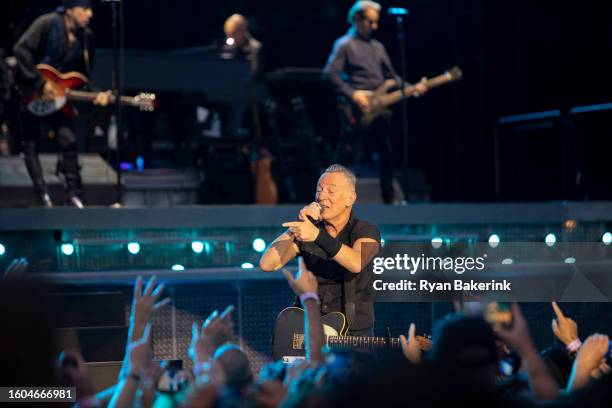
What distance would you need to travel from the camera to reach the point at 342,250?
14.3ft

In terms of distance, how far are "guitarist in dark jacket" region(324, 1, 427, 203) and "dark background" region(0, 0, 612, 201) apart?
1.55 m

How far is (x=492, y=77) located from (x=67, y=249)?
5.69 meters

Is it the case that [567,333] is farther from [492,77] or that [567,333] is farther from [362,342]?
[492,77]

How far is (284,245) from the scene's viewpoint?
15.2 feet

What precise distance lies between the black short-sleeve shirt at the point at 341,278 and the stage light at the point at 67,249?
2.21m

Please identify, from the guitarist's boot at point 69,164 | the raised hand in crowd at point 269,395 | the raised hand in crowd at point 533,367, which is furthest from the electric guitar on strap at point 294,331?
the guitarist's boot at point 69,164

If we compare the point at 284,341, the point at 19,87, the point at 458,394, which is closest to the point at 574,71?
the point at 19,87

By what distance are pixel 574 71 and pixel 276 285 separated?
484 centimetres

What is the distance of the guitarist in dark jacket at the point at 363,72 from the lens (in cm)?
796

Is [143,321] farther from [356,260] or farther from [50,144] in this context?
[50,144]

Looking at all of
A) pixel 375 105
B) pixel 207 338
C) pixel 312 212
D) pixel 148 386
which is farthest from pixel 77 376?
pixel 375 105

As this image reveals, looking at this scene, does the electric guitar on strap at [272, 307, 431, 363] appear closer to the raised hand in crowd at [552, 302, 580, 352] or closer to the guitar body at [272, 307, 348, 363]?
the guitar body at [272, 307, 348, 363]

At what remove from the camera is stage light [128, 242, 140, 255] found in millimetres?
6367

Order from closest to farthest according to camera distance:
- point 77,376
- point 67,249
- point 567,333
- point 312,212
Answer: point 77,376
point 567,333
point 312,212
point 67,249
